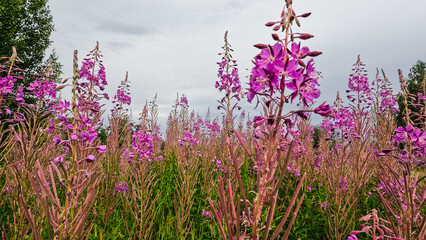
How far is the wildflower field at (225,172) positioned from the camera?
0.99 metres

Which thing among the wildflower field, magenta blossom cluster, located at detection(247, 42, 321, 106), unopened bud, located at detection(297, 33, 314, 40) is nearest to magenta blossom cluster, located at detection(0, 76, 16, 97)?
the wildflower field

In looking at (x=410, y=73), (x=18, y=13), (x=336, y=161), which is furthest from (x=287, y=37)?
(x=410, y=73)

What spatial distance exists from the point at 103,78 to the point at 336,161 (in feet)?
12.3

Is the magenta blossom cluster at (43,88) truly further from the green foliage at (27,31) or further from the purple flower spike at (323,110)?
the green foliage at (27,31)

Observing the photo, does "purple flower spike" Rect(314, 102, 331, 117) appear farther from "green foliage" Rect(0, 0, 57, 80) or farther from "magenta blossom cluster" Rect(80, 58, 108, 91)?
"green foliage" Rect(0, 0, 57, 80)

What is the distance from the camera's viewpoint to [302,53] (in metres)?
1.04

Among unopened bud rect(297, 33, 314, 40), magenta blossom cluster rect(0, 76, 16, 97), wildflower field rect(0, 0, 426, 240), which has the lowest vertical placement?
wildflower field rect(0, 0, 426, 240)

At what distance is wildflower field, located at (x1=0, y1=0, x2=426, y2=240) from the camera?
3.24 feet

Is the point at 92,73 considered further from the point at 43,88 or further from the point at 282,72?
the point at 282,72

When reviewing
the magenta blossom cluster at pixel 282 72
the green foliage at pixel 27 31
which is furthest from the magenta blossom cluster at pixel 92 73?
the green foliage at pixel 27 31

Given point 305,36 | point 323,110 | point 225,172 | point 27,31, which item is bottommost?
point 225,172

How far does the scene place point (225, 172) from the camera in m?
4.16

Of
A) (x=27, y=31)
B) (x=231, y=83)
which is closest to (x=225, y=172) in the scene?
(x=231, y=83)

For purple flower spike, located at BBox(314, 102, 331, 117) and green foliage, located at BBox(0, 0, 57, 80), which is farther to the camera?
green foliage, located at BBox(0, 0, 57, 80)
